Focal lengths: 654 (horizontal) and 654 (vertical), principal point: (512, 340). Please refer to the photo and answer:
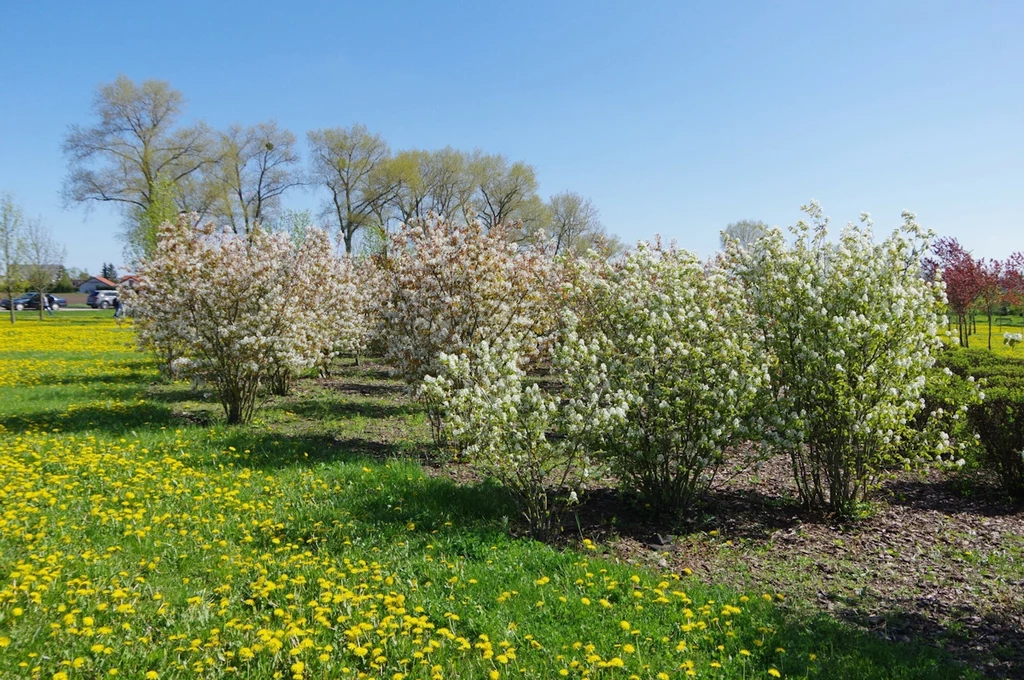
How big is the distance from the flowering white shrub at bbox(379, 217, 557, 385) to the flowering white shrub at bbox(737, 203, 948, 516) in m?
3.25

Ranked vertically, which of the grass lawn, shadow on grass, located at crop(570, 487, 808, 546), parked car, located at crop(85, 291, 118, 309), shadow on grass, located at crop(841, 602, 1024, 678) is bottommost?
shadow on grass, located at crop(841, 602, 1024, 678)

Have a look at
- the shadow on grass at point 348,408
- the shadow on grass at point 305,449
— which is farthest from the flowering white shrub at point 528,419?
the shadow on grass at point 348,408

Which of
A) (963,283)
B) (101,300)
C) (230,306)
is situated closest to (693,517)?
(230,306)

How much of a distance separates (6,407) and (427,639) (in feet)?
34.7

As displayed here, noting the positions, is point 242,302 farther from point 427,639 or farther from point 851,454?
point 851,454

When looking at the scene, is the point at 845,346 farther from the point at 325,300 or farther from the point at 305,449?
the point at 325,300

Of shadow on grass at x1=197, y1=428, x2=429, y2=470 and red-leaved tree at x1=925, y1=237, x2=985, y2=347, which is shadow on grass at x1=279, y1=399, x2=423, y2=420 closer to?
shadow on grass at x1=197, y1=428, x2=429, y2=470

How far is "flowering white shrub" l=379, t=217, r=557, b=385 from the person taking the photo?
27.6 feet

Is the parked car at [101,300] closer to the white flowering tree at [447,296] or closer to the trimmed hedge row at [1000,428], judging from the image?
the white flowering tree at [447,296]

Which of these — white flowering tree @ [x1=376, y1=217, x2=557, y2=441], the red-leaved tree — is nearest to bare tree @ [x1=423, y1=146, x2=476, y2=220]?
the red-leaved tree

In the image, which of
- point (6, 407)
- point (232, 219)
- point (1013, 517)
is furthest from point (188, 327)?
point (232, 219)

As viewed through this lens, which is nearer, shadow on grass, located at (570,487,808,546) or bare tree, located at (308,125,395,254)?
shadow on grass, located at (570,487,808,546)

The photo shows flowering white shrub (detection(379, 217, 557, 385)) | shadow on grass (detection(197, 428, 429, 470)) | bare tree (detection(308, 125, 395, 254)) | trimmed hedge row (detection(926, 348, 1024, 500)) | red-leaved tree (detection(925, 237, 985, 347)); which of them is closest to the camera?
trimmed hedge row (detection(926, 348, 1024, 500))

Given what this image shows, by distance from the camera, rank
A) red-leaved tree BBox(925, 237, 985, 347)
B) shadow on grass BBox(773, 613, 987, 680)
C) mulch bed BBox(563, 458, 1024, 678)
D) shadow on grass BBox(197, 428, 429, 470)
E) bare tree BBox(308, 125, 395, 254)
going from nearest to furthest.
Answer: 1. shadow on grass BBox(773, 613, 987, 680)
2. mulch bed BBox(563, 458, 1024, 678)
3. shadow on grass BBox(197, 428, 429, 470)
4. red-leaved tree BBox(925, 237, 985, 347)
5. bare tree BBox(308, 125, 395, 254)
